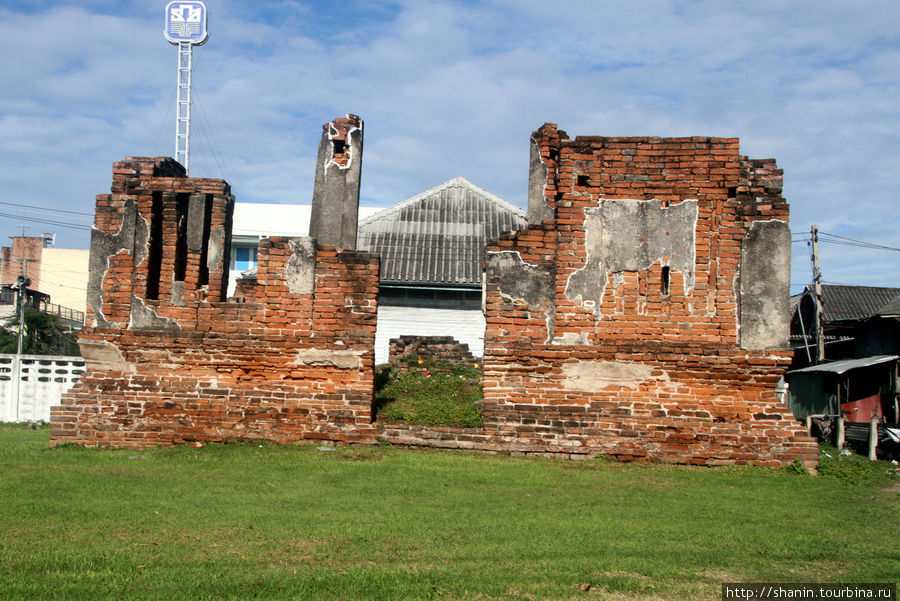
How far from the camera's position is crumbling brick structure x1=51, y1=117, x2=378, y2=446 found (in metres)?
9.09

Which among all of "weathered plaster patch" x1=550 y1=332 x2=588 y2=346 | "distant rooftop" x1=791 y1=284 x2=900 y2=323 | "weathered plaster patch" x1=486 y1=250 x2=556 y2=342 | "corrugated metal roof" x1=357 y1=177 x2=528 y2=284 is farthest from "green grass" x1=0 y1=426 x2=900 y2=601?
"distant rooftop" x1=791 y1=284 x2=900 y2=323

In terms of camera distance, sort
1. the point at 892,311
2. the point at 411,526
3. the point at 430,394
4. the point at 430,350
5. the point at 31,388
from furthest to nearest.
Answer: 1. the point at 892,311
2. the point at 31,388
3. the point at 430,350
4. the point at 430,394
5. the point at 411,526

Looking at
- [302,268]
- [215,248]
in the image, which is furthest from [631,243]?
[215,248]

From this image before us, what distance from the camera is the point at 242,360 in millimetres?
9148

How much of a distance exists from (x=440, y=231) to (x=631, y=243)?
40.6 feet

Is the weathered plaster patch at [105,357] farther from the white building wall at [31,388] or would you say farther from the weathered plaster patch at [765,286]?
the white building wall at [31,388]

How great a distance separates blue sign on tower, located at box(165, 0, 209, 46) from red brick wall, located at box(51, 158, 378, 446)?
833 inches

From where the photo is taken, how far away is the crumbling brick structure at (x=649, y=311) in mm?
8812

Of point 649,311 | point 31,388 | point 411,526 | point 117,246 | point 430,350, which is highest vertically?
point 117,246

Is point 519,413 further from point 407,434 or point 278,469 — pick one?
point 278,469

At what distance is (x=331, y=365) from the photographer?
9117 mm

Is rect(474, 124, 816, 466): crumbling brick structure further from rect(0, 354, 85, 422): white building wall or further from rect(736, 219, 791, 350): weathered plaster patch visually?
rect(0, 354, 85, 422): white building wall

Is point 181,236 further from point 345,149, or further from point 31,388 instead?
point 31,388

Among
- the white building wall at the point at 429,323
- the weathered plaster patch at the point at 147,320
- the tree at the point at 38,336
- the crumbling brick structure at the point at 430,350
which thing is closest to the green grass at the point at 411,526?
the weathered plaster patch at the point at 147,320
